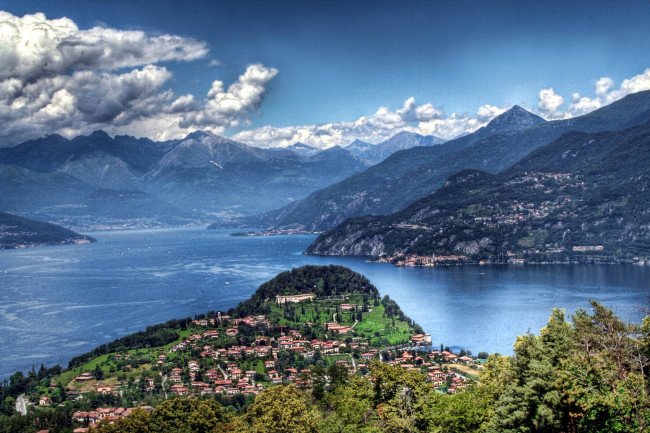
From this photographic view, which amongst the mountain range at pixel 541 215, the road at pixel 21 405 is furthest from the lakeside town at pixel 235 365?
the mountain range at pixel 541 215

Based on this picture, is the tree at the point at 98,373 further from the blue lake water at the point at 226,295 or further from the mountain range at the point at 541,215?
the mountain range at the point at 541,215

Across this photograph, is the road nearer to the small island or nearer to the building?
the small island

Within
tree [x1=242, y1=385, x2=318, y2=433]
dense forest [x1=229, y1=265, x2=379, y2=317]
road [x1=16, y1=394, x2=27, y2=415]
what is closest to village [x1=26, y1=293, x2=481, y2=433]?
road [x1=16, y1=394, x2=27, y2=415]

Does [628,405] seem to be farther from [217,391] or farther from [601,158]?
[601,158]

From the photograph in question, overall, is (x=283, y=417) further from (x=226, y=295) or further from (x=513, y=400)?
(x=226, y=295)

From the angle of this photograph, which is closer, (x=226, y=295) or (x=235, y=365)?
(x=235, y=365)

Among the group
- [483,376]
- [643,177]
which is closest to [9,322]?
[483,376]

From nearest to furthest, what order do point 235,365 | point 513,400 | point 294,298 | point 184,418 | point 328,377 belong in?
point 513,400, point 184,418, point 328,377, point 235,365, point 294,298

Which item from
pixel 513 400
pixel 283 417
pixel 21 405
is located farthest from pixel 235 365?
pixel 513 400
